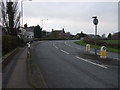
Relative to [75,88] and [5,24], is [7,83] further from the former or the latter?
[5,24]

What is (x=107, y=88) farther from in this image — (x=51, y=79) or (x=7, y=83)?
(x=7, y=83)

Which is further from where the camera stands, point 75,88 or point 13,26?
point 13,26

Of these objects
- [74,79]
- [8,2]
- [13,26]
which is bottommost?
[74,79]

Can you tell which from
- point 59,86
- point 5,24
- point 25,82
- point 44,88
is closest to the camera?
point 44,88

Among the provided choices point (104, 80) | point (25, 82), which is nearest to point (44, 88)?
point (25, 82)

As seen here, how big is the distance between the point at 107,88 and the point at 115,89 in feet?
1.01

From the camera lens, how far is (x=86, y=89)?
887 cm

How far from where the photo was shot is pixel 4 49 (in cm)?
2316

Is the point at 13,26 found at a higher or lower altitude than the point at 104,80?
higher

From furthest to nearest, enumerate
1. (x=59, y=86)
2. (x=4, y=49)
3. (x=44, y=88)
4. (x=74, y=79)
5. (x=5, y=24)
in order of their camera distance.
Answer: (x=5, y=24) < (x=4, y=49) < (x=74, y=79) < (x=59, y=86) < (x=44, y=88)

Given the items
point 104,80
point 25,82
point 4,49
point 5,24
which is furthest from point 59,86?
point 5,24

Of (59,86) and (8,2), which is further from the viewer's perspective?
(8,2)

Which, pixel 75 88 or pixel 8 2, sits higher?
pixel 8 2

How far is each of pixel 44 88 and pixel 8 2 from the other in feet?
109
